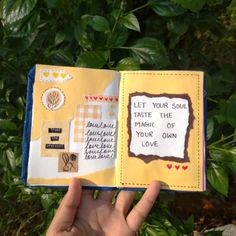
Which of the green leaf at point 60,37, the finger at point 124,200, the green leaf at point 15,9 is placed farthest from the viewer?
the green leaf at point 60,37

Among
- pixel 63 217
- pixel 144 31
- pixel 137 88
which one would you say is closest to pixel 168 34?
pixel 144 31

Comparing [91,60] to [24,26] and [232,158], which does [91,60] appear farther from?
[232,158]

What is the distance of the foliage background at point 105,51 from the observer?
1147mm

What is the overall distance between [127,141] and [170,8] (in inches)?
15.7

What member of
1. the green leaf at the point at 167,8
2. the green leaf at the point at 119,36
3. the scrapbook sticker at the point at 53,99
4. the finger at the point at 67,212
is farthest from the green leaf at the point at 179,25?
the finger at the point at 67,212

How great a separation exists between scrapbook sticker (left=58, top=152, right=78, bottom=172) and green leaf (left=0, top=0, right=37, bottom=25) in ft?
1.17

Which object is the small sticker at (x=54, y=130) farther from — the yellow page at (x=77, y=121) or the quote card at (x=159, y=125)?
the quote card at (x=159, y=125)

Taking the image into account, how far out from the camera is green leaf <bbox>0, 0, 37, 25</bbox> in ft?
3.50

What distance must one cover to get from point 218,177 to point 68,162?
40 centimetres

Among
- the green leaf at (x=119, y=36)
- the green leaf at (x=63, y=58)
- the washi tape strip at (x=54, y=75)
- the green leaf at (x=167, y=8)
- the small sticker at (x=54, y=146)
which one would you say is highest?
the green leaf at (x=167, y=8)

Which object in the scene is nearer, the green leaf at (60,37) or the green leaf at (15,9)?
the green leaf at (15,9)

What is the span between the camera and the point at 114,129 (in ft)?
3.60

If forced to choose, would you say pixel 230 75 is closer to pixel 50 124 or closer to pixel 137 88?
pixel 137 88

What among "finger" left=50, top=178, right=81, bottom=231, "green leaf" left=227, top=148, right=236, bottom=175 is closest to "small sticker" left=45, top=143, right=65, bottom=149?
"finger" left=50, top=178, right=81, bottom=231
